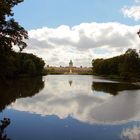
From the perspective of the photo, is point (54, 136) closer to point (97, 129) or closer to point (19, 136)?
point (19, 136)

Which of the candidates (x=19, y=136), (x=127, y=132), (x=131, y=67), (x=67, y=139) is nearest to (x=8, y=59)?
(x=19, y=136)

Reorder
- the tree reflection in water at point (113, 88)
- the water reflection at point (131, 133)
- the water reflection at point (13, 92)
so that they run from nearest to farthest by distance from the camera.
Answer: the water reflection at point (131, 133) → the water reflection at point (13, 92) → the tree reflection in water at point (113, 88)

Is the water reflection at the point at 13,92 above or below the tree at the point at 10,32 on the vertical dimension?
below

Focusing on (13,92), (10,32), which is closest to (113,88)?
(13,92)

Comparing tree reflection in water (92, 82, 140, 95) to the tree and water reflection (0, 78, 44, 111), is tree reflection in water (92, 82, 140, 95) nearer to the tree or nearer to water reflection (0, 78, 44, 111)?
water reflection (0, 78, 44, 111)

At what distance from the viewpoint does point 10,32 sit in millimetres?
23438

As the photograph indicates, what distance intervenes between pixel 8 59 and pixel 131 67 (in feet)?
331

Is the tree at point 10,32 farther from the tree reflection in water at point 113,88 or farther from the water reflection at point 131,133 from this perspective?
the tree reflection in water at point 113,88

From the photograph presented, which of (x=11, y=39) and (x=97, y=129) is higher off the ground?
(x=11, y=39)

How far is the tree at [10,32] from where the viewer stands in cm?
2274

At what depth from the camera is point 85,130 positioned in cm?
2192

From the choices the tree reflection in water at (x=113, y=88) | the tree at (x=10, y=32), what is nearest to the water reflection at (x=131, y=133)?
the tree at (x=10, y=32)

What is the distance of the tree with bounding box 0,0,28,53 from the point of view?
22.7 metres

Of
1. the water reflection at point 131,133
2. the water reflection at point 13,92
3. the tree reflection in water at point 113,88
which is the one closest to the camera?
the water reflection at point 131,133
